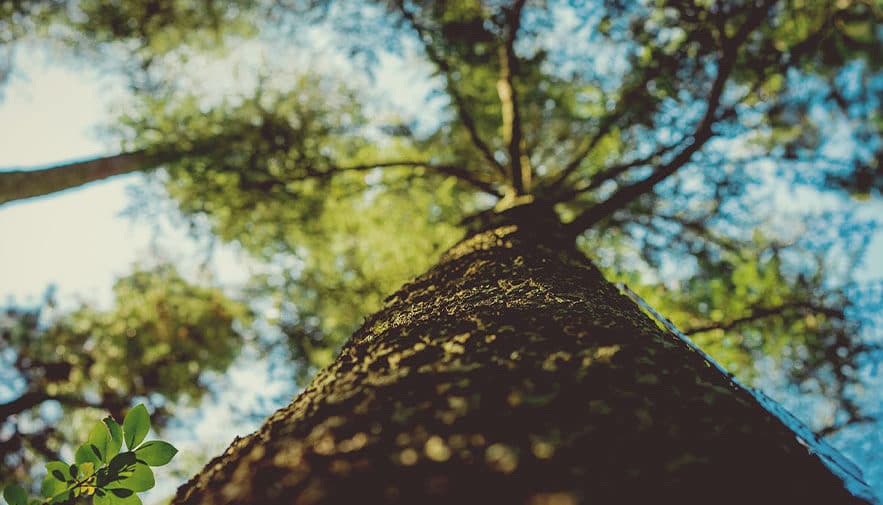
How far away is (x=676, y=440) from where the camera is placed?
0.95 m

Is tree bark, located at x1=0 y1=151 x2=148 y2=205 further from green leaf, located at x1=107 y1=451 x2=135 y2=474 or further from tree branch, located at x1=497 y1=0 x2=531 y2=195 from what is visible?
green leaf, located at x1=107 y1=451 x2=135 y2=474

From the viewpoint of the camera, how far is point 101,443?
4.89 feet

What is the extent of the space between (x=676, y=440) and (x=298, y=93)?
28.5ft

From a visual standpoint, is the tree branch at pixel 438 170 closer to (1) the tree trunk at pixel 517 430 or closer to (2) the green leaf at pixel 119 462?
(1) the tree trunk at pixel 517 430

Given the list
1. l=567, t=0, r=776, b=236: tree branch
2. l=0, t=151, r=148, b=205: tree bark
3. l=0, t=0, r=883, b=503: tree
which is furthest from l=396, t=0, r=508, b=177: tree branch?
l=0, t=151, r=148, b=205: tree bark

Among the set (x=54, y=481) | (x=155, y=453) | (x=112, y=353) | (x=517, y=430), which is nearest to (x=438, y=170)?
(x=155, y=453)

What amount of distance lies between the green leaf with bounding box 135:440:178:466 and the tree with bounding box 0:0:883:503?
0.96ft

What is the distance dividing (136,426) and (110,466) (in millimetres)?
166

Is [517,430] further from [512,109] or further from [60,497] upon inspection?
[512,109]

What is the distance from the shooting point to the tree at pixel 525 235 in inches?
38.0

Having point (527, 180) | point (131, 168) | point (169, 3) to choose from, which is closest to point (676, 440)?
point (527, 180)

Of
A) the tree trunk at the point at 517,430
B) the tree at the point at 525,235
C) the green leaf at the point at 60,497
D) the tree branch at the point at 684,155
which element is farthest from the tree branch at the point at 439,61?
the green leaf at the point at 60,497

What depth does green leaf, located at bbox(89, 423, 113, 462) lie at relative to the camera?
147cm

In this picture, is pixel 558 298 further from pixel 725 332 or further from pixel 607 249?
pixel 607 249
